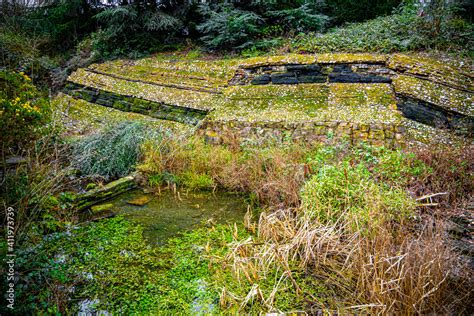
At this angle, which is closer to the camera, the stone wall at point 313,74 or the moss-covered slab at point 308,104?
the moss-covered slab at point 308,104

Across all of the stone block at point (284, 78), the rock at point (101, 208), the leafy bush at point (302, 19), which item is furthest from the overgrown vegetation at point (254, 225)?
the leafy bush at point (302, 19)

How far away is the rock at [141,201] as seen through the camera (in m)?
4.78

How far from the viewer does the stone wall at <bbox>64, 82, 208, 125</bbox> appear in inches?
293

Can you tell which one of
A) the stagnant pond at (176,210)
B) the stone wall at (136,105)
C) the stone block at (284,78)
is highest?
the stone block at (284,78)

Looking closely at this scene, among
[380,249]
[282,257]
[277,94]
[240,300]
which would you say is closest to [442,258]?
[380,249]

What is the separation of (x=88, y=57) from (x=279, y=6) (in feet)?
23.9

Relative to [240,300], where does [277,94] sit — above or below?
above

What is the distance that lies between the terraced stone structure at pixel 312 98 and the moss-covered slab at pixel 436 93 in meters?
0.02

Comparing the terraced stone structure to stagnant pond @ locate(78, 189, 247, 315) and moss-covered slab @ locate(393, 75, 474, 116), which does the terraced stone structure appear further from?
stagnant pond @ locate(78, 189, 247, 315)

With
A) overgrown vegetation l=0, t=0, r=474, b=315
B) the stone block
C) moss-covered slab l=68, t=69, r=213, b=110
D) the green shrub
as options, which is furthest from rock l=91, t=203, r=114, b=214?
the stone block

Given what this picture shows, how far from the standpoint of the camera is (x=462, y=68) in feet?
20.6

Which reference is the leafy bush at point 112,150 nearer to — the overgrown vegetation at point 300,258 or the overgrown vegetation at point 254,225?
the overgrown vegetation at point 254,225

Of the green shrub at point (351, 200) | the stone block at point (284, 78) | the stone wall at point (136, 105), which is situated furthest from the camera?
the stone wall at point (136, 105)

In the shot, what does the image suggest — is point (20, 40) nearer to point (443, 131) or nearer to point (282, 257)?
point (282, 257)
